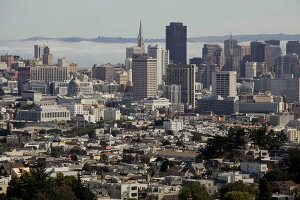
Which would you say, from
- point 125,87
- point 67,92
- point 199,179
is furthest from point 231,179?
point 125,87

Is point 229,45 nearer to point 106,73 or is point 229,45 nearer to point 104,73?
point 104,73

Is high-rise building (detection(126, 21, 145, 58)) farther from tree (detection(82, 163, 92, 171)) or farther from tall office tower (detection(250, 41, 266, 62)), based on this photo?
tree (detection(82, 163, 92, 171))

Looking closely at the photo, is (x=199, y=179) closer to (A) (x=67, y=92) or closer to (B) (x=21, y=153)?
(B) (x=21, y=153)

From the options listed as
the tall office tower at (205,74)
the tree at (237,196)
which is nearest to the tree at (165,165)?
the tree at (237,196)

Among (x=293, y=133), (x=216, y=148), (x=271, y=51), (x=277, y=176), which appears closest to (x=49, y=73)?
(x=271, y=51)

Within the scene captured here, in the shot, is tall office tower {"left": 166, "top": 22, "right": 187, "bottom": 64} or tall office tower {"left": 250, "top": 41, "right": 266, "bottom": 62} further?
tall office tower {"left": 166, "top": 22, "right": 187, "bottom": 64}

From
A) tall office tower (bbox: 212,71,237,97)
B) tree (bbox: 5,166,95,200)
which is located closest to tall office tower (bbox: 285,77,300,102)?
tall office tower (bbox: 212,71,237,97)
